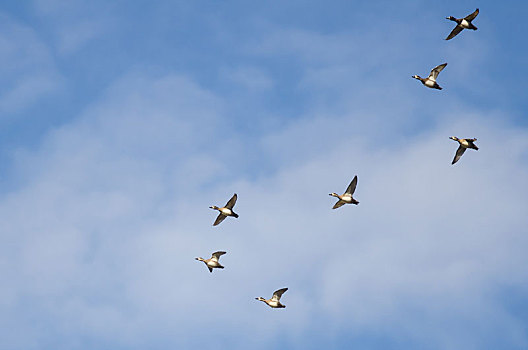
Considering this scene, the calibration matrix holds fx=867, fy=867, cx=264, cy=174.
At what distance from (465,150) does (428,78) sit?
1154cm

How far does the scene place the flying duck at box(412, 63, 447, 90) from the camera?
11925 cm

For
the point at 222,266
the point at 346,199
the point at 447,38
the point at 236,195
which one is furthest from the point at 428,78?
the point at 222,266

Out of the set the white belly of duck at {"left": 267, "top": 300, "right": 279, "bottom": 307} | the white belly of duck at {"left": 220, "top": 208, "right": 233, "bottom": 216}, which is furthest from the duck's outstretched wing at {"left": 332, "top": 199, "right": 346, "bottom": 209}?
the white belly of duck at {"left": 267, "top": 300, "right": 279, "bottom": 307}

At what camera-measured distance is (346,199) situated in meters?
119

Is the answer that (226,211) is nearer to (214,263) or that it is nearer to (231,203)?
(231,203)

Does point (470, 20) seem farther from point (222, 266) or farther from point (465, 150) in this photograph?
point (222, 266)

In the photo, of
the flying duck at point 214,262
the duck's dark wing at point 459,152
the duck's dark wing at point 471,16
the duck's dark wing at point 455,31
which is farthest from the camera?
the duck's dark wing at point 459,152

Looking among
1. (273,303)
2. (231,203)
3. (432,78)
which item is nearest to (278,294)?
(273,303)

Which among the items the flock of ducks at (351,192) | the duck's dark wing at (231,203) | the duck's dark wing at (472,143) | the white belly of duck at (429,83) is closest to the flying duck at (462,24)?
the flock of ducks at (351,192)

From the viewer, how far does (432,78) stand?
119625 mm

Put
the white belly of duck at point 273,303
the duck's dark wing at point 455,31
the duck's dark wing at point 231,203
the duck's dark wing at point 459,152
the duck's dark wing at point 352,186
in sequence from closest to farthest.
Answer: the white belly of duck at point 273,303
the duck's dark wing at point 352,186
the duck's dark wing at point 455,31
the duck's dark wing at point 459,152
the duck's dark wing at point 231,203

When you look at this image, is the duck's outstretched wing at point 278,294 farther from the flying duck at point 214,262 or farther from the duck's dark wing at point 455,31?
the duck's dark wing at point 455,31

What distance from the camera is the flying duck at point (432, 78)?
11925 centimetres

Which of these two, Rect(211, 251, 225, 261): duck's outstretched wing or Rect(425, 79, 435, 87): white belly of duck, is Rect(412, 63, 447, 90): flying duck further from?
Rect(211, 251, 225, 261): duck's outstretched wing
